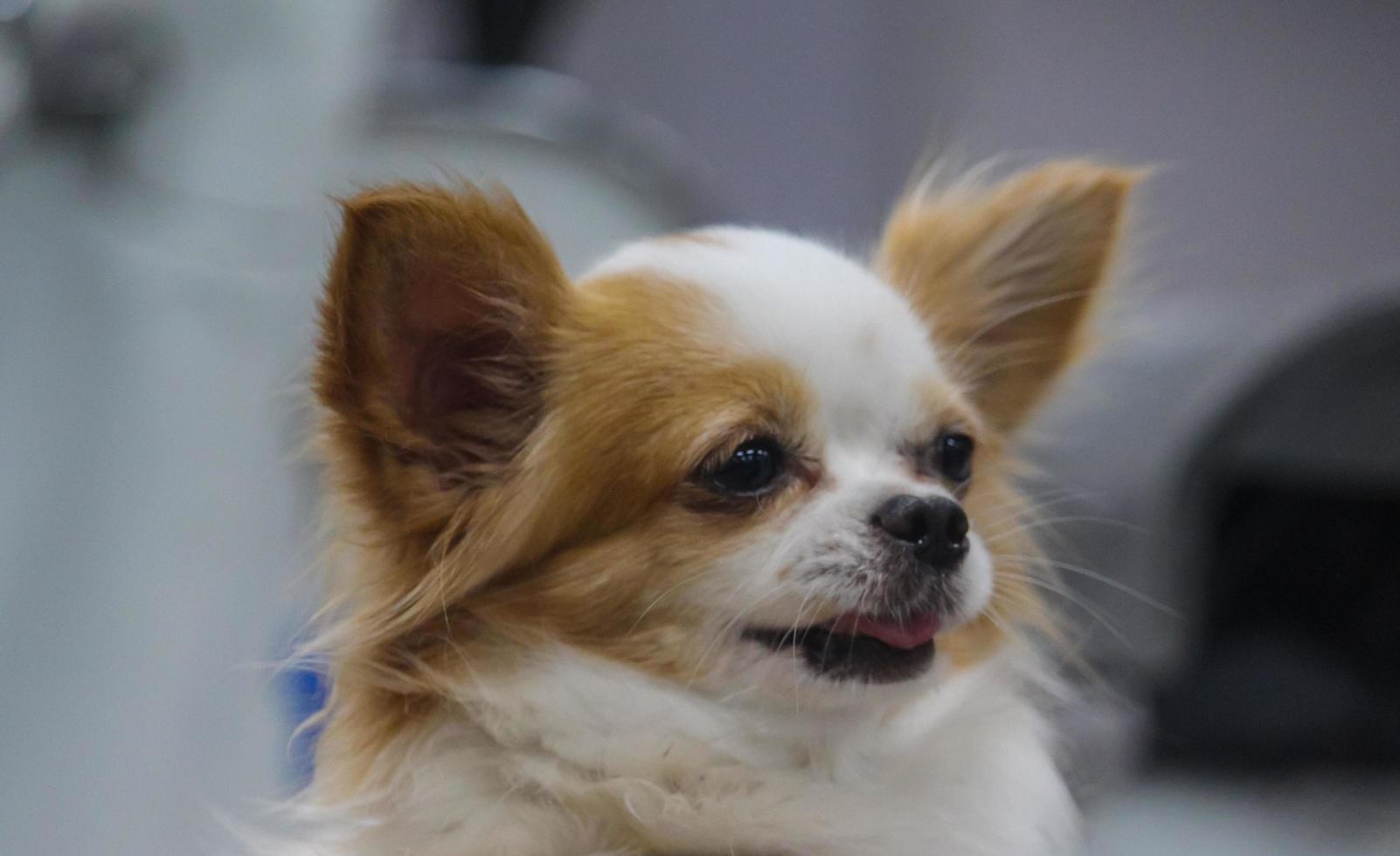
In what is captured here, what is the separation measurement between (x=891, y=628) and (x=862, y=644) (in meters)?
0.02

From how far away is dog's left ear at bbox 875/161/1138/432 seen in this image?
1.00m

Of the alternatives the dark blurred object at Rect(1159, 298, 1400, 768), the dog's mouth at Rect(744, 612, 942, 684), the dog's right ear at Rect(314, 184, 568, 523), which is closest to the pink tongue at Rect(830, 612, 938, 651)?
the dog's mouth at Rect(744, 612, 942, 684)

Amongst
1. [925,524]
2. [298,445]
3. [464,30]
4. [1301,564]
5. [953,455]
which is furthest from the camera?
[464,30]

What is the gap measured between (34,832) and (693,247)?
97cm

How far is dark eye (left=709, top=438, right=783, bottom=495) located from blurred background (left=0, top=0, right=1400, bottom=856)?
1.13 ft

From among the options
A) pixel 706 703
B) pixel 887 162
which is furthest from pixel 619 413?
pixel 887 162

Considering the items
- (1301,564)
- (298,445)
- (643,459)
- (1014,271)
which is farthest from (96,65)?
(1301,564)

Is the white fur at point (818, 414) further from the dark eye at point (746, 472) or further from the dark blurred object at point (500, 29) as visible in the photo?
the dark blurred object at point (500, 29)

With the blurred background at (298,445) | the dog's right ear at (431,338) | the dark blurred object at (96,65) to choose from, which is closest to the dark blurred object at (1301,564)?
the blurred background at (298,445)

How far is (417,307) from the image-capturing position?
0.76 m

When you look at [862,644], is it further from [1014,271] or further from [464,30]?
[464,30]

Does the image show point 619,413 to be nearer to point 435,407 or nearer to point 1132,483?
point 435,407

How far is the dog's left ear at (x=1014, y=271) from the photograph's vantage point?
100 cm

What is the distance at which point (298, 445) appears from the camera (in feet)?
3.30
